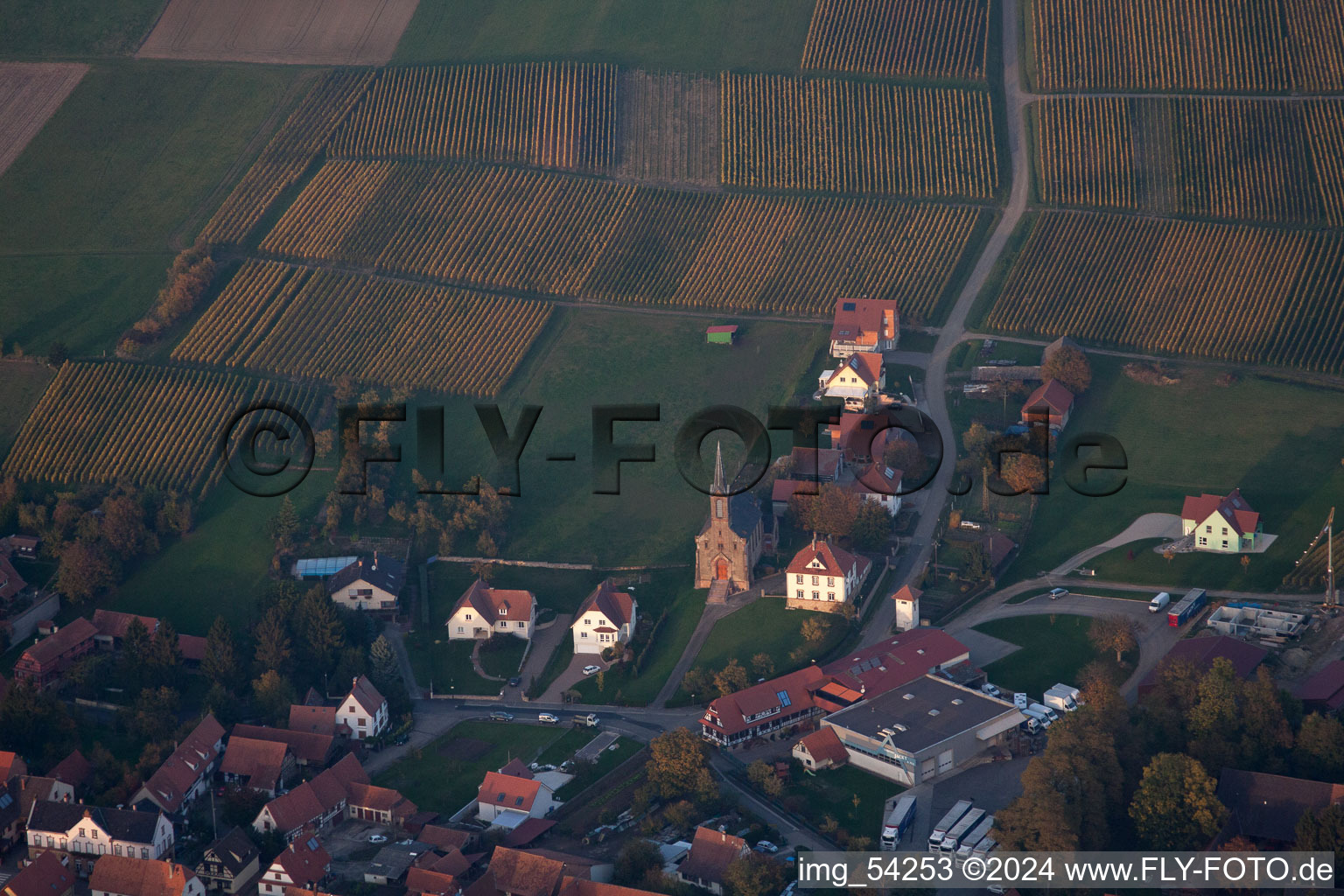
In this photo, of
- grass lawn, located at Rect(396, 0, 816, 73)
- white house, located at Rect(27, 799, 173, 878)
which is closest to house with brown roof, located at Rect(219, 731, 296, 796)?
white house, located at Rect(27, 799, 173, 878)

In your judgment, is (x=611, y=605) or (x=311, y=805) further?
(x=611, y=605)

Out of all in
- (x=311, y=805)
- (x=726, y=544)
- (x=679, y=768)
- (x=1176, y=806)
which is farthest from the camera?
(x=726, y=544)

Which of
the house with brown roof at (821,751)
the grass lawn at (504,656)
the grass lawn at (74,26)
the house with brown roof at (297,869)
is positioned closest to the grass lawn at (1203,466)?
the house with brown roof at (821,751)

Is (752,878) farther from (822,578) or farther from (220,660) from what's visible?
(220,660)

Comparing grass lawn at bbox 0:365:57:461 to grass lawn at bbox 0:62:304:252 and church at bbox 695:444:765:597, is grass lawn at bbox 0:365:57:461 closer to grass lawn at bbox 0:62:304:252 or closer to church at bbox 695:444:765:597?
grass lawn at bbox 0:62:304:252

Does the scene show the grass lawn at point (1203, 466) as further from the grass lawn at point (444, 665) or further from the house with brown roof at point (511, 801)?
A: the house with brown roof at point (511, 801)

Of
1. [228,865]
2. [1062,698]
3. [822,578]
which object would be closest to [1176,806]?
[1062,698]

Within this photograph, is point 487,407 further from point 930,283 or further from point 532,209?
point 930,283
